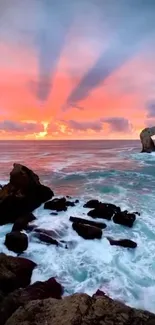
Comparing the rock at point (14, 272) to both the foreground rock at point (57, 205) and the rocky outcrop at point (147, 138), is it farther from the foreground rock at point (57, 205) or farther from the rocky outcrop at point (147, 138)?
the rocky outcrop at point (147, 138)

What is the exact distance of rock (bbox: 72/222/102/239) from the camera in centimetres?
1468

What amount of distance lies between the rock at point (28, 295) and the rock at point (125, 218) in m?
7.32

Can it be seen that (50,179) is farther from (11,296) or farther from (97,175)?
(11,296)

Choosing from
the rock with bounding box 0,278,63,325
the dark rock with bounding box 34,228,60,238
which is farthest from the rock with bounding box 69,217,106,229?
the rock with bounding box 0,278,63,325

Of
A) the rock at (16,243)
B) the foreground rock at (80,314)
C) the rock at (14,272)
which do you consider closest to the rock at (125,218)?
the rock at (16,243)

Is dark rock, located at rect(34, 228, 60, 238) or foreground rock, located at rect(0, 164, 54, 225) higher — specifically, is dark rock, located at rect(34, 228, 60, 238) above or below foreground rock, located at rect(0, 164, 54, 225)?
below

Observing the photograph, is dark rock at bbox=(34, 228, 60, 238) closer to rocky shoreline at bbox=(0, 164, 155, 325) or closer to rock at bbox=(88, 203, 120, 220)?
rocky shoreline at bbox=(0, 164, 155, 325)

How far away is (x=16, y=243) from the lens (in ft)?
43.4

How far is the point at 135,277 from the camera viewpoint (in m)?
11.3

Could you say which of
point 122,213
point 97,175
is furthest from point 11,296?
A: point 97,175

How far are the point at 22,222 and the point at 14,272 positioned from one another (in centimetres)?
571

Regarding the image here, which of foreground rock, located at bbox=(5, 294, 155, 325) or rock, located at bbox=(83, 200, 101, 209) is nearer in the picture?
foreground rock, located at bbox=(5, 294, 155, 325)

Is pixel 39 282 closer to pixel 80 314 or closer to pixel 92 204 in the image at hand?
pixel 80 314

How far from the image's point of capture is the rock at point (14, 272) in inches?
384
